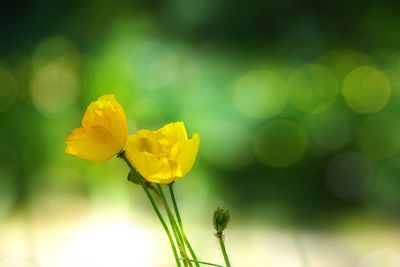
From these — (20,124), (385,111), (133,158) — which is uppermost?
(20,124)

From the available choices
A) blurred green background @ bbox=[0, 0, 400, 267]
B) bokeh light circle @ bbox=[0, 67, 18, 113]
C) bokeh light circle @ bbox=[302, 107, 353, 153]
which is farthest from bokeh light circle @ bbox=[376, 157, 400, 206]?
bokeh light circle @ bbox=[0, 67, 18, 113]

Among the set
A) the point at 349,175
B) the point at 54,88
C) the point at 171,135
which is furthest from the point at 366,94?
the point at 171,135

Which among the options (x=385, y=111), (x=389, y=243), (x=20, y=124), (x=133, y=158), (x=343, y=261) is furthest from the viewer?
(x=20, y=124)

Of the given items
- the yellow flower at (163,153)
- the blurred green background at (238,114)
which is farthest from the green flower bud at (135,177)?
the blurred green background at (238,114)

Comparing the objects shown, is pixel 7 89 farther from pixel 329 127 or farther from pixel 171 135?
pixel 171 135

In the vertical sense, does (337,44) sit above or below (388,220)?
above

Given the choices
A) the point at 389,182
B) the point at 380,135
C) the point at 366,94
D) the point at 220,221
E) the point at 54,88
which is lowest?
the point at 220,221

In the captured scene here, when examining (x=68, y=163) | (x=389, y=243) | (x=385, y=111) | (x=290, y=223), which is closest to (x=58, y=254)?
(x=68, y=163)

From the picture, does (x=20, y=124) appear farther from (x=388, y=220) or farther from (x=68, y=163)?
(x=388, y=220)
